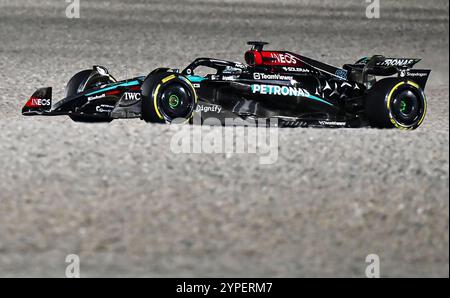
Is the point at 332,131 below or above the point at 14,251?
above

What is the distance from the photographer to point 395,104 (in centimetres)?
1123

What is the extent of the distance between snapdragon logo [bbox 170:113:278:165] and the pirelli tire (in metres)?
0.46

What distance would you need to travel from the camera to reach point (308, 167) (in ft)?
28.5


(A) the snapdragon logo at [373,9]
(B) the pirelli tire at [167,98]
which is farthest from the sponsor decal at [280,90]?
(A) the snapdragon logo at [373,9]

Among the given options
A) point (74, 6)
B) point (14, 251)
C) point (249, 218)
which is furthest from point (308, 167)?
point (74, 6)

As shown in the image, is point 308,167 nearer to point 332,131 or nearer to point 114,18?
point 332,131

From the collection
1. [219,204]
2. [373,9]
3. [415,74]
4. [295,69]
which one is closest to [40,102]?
[295,69]

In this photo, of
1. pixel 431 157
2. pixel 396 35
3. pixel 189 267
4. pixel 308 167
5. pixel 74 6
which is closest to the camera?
pixel 189 267

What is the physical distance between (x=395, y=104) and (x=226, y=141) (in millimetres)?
3092

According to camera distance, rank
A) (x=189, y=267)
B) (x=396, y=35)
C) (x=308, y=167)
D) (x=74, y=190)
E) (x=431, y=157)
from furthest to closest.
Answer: (x=396, y=35) < (x=431, y=157) < (x=308, y=167) < (x=74, y=190) < (x=189, y=267)

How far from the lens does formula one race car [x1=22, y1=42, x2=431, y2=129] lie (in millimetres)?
Answer: 10219

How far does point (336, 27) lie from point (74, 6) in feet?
29.4

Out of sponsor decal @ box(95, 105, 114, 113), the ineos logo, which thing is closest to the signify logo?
sponsor decal @ box(95, 105, 114, 113)

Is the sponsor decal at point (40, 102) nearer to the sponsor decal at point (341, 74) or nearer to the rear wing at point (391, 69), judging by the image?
the sponsor decal at point (341, 74)
